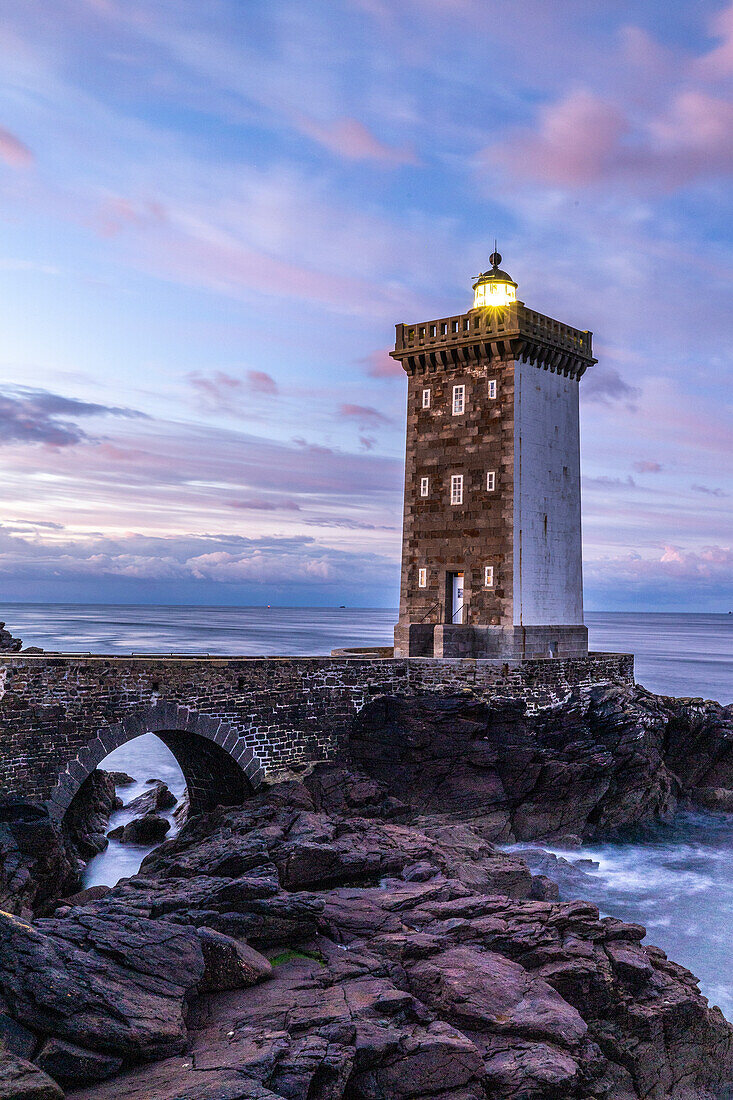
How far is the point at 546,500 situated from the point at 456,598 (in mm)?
4658

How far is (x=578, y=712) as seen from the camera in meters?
26.8

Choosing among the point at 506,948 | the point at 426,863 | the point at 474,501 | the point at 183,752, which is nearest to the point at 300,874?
the point at 426,863

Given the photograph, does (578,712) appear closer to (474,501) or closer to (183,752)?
(474,501)

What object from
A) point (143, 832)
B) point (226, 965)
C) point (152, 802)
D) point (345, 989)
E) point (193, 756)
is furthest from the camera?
point (152, 802)

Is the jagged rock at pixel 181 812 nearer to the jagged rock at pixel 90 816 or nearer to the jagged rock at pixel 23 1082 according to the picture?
the jagged rock at pixel 90 816

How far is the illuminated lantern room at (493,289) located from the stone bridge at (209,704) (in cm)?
1280

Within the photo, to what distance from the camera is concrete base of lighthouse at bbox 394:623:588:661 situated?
26.6m

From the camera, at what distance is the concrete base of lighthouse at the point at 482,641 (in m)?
26.6

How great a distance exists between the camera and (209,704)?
20891 mm

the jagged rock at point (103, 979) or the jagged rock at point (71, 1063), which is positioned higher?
the jagged rock at point (103, 979)

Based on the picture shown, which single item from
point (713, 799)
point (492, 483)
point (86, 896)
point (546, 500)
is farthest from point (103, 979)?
point (713, 799)

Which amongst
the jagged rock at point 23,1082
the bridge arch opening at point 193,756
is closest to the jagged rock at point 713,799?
the bridge arch opening at point 193,756

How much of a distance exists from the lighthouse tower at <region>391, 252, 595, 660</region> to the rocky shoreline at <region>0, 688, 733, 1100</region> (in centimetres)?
894

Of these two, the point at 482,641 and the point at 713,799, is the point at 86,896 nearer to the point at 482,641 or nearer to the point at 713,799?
the point at 482,641
